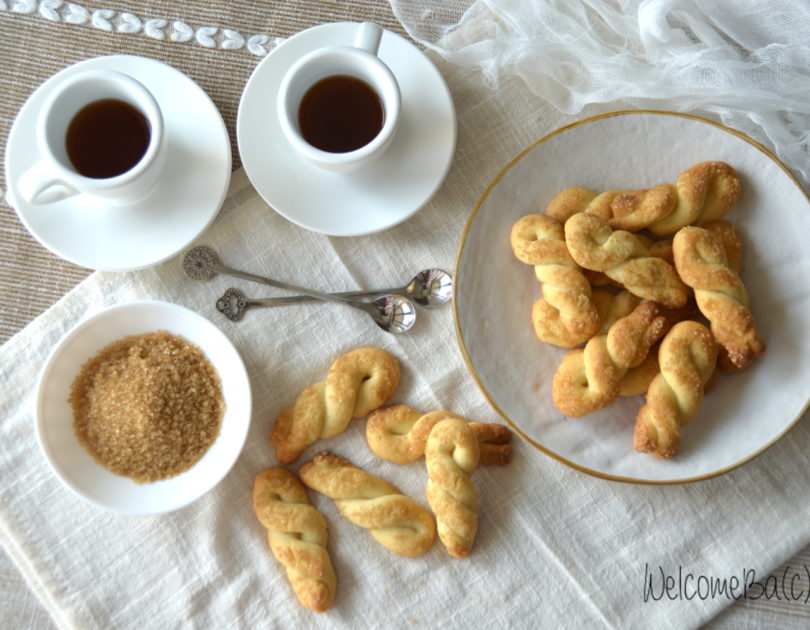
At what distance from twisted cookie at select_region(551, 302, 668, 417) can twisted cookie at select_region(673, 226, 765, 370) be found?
0.23 ft

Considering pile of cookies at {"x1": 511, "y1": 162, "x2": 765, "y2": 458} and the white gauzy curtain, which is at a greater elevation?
the white gauzy curtain

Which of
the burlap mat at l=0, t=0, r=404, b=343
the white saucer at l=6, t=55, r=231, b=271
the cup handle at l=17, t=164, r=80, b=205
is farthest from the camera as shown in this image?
the burlap mat at l=0, t=0, r=404, b=343

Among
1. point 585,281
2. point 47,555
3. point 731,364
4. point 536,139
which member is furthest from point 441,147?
point 47,555

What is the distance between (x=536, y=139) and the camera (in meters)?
1.25

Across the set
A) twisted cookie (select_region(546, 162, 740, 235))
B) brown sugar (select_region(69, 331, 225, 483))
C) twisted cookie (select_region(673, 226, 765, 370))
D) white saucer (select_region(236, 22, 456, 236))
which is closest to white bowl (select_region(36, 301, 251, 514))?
brown sugar (select_region(69, 331, 225, 483))

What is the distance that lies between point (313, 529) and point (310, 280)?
0.42m

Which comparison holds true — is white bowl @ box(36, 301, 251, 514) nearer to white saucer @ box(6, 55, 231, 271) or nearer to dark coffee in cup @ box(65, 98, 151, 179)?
white saucer @ box(6, 55, 231, 271)

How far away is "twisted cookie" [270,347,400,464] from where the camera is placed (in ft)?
3.85

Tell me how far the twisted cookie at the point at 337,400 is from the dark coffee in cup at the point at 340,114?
0.35m

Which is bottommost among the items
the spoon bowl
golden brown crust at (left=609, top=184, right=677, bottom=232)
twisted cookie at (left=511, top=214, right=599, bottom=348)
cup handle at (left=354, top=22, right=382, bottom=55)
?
the spoon bowl

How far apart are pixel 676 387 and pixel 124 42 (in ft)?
3.66

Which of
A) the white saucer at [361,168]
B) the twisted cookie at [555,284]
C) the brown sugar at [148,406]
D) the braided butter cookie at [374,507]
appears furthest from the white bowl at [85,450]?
the twisted cookie at [555,284]

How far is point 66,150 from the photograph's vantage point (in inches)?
43.3

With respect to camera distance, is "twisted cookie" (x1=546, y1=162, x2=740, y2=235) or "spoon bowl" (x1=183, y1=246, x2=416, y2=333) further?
"spoon bowl" (x1=183, y1=246, x2=416, y2=333)
